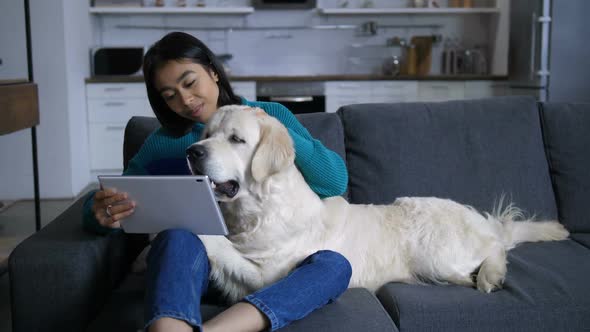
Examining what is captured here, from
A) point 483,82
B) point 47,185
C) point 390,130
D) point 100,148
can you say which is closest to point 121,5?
point 100,148

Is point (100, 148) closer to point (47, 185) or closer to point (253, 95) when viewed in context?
point (47, 185)

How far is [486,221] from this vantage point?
2146mm

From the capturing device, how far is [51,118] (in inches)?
197

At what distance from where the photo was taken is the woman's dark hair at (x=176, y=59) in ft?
6.59

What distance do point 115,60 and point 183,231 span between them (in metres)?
4.54

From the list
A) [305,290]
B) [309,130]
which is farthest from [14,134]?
[305,290]

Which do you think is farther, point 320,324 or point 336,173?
point 336,173

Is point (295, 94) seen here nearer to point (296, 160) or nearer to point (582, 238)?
point (582, 238)

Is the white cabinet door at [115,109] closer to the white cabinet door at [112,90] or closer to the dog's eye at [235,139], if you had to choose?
the white cabinet door at [112,90]

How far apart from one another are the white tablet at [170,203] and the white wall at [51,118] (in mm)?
3654

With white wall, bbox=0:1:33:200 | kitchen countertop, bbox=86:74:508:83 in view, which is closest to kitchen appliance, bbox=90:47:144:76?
kitchen countertop, bbox=86:74:508:83

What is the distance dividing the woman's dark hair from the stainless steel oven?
3.52 metres

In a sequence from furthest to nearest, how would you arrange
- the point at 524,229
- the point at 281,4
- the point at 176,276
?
the point at 281,4 < the point at 524,229 < the point at 176,276

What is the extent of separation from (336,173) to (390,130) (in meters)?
0.58
